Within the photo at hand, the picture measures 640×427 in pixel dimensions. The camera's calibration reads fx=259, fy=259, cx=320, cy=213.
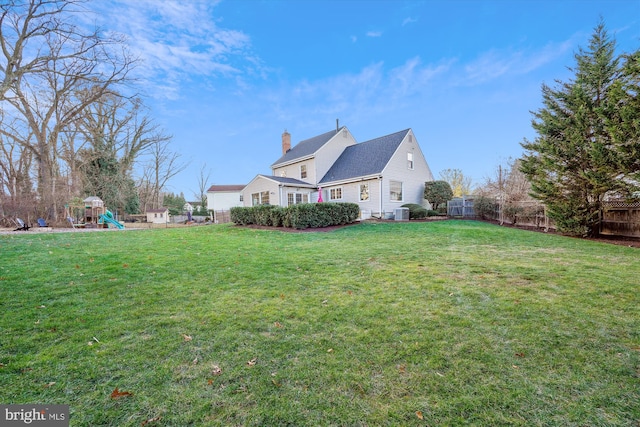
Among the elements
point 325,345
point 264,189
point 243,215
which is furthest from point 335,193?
point 325,345

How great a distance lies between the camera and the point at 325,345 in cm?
263

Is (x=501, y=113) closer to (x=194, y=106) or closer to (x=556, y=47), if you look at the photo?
(x=556, y=47)

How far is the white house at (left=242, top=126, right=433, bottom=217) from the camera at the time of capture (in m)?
17.8

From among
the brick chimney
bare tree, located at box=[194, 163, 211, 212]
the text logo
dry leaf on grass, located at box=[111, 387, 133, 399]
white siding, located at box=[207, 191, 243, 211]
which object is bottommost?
the text logo

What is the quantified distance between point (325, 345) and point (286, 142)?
85.1ft

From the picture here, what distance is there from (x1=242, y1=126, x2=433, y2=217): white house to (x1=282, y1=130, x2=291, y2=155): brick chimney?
3989mm

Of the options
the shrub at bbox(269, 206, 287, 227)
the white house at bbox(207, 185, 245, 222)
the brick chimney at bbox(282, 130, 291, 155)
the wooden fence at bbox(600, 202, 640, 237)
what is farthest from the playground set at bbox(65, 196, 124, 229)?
the wooden fence at bbox(600, 202, 640, 237)

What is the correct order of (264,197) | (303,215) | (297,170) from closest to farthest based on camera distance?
(303,215)
(264,197)
(297,170)

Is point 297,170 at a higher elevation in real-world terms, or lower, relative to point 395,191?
higher

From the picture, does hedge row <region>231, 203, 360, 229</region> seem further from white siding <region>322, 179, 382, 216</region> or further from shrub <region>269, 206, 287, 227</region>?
white siding <region>322, 179, 382, 216</region>

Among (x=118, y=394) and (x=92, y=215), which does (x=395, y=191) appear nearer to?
(x=118, y=394)

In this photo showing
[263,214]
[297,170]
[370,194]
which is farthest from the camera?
[297,170]

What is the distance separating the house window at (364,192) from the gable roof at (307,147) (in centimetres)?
519

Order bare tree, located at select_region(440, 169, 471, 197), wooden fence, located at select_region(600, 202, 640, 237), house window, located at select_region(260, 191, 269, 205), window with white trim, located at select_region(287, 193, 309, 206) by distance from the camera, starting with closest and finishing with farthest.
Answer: wooden fence, located at select_region(600, 202, 640, 237) < window with white trim, located at select_region(287, 193, 309, 206) < house window, located at select_region(260, 191, 269, 205) < bare tree, located at select_region(440, 169, 471, 197)
